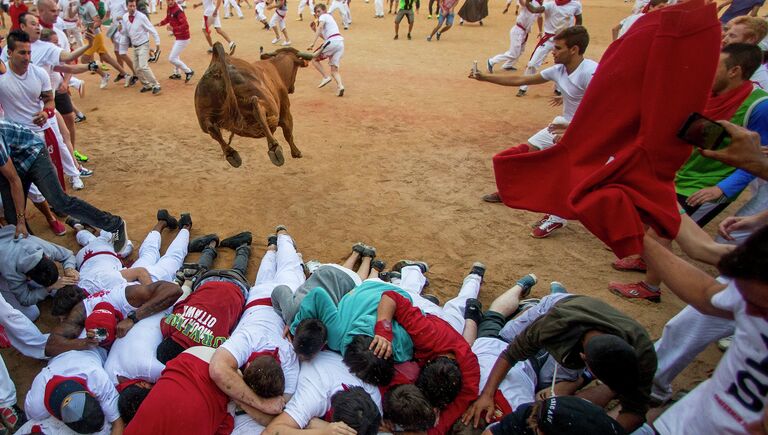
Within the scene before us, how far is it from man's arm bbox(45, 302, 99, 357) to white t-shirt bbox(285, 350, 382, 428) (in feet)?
5.53

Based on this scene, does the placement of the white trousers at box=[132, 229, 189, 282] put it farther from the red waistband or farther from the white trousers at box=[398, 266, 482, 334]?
the white trousers at box=[398, 266, 482, 334]

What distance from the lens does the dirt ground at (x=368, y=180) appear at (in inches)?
192

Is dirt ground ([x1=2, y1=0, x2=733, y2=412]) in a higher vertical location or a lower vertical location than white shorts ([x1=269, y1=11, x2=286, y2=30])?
lower

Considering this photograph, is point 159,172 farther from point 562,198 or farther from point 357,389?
point 562,198

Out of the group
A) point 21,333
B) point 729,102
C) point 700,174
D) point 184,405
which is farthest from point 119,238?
point 729,102

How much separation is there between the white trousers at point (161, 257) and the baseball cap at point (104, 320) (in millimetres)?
Result: 697

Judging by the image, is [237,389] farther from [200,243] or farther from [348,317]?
[200,243]

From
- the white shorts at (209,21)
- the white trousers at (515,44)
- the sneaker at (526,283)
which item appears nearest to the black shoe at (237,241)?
the sneaker at (526,283)

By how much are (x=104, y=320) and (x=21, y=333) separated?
710mm

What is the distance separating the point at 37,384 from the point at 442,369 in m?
2.80

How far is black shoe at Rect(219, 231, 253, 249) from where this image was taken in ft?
16.8

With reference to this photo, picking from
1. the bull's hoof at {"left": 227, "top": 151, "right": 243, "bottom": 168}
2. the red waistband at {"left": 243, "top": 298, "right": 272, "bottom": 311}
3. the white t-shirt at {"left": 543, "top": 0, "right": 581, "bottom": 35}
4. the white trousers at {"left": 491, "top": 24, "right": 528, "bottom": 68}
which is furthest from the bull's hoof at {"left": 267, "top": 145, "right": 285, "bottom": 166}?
the white trousers at {"left": 491, "top": 24, "right": 528, "bottom": 68}

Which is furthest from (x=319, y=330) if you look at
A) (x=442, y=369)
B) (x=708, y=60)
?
(x=708, y=60)

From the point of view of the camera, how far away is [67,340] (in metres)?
3.52
